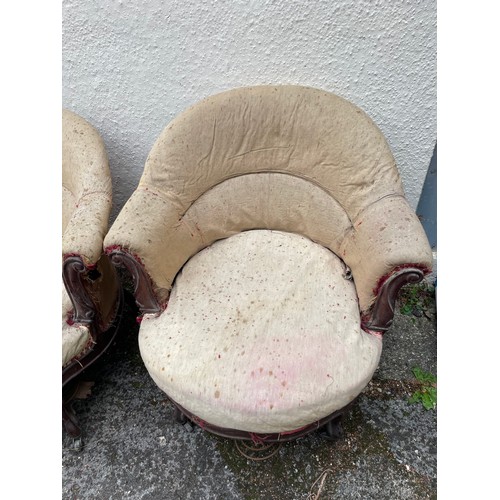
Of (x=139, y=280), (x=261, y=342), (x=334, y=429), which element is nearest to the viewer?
(x=261, y=342)

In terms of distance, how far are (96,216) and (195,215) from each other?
35 centimetres

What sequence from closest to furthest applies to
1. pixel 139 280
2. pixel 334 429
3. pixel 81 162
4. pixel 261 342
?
pixel 261 342 < pixel 139 280 < pixel 334 429 < pixel 81 162

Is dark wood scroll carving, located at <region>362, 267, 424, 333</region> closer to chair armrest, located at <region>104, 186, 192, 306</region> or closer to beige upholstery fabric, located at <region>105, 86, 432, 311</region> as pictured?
beige upholstery fabric, located at <region>105, 86, 432, 311</region>

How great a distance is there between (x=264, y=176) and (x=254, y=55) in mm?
463

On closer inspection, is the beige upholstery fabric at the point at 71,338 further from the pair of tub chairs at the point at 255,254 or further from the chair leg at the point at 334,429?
the chair leg at the point at 334,429

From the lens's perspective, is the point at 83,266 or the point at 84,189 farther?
Answer: the point at 84,189

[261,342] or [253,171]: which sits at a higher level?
[253,171]

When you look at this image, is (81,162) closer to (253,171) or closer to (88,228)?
(88,228)

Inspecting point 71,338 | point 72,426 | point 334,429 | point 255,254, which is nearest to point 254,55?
point 255,254

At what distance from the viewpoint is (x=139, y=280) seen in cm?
121

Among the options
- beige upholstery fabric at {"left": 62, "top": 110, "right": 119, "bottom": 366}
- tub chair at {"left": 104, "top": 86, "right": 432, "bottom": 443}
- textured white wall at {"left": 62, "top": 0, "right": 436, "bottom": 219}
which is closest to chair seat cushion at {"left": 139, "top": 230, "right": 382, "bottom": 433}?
tub chair at {"left": 104, "top": 86, "right": 432, "bottom": 443}

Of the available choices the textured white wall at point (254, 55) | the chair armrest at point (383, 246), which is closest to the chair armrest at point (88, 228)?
the textured white wall at point (254, 55)

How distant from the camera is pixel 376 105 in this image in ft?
4.83

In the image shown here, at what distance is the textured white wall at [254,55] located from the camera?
130 centimetres
